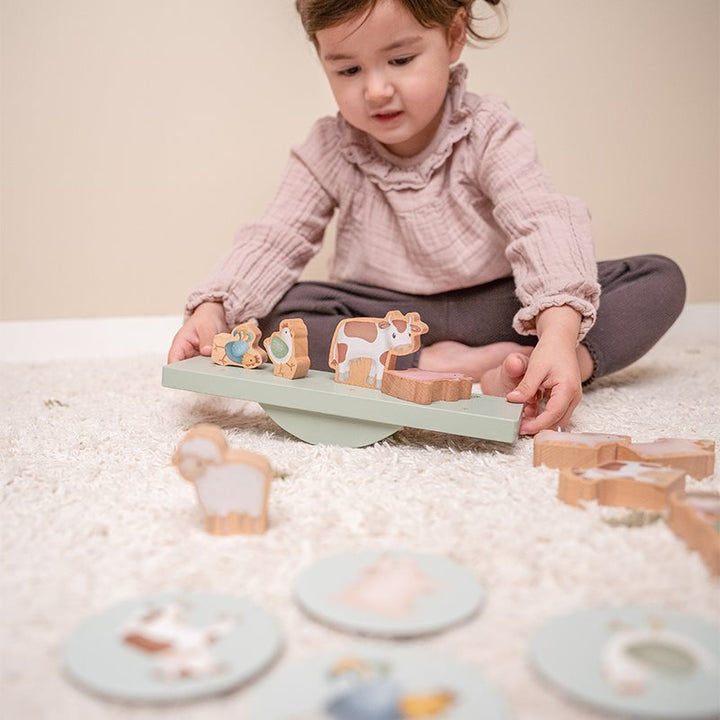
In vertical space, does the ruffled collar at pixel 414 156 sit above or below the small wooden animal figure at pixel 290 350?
above

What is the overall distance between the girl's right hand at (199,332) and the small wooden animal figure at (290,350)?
0.14 meters

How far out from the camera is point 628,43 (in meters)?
1.63

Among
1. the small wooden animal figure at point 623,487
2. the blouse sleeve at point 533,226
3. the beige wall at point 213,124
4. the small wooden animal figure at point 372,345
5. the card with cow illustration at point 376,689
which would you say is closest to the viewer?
the card with cow illustration at point 376,689

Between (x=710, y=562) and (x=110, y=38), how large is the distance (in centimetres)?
135

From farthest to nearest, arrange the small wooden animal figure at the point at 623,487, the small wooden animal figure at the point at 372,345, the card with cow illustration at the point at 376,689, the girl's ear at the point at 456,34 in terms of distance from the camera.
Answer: the girl's ear at the point at 456,34 < the small wooden animal figure at the point at 372,345 < the small wooden animal figure at the point at 623,487 < the card with cow illustration at the point at 376,689

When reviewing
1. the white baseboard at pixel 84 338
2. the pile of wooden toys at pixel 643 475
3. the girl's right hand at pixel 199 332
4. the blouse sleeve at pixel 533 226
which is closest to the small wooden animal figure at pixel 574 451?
the pile of wooden toys at pixel 643 475

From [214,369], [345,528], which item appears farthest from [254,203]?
[345,528]

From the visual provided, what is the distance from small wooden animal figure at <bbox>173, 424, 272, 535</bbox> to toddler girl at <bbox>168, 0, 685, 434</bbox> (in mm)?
407

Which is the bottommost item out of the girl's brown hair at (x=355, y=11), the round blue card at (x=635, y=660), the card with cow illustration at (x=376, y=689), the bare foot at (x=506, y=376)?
the card with cow illustration at (x=376, y=689)

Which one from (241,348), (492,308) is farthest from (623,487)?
(492,308)

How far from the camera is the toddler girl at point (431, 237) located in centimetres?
99

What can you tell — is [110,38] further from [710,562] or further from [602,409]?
[710,562]

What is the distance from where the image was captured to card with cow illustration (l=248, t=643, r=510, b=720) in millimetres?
377

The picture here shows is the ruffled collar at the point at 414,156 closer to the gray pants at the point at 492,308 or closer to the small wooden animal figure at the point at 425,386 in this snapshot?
the gray pants at the point at 492,308
